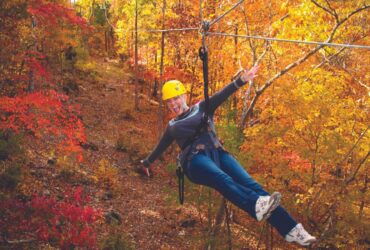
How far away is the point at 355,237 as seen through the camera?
917cm

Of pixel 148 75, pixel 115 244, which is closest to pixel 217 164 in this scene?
pixel 115 244

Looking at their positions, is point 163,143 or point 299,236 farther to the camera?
point 163,143

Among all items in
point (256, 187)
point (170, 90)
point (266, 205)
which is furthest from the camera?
point (170, 90)

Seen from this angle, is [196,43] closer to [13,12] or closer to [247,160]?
[247,160]

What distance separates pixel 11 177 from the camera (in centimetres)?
1035

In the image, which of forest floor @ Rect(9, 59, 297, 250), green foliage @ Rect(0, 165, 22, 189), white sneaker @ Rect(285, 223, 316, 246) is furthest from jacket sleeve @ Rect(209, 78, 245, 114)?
green foliage @ Rect(0, 165, 22, 189)

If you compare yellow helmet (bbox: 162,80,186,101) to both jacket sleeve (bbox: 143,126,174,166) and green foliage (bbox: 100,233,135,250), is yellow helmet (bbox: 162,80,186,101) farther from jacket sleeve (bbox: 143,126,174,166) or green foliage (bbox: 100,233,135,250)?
green foliage (bbox: 100,233,135,250)

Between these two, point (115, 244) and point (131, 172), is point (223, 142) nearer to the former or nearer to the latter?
point (115, 244)

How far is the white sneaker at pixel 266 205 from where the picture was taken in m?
3.32

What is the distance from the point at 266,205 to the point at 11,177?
30.3 feet

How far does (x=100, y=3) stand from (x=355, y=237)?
3464 cm

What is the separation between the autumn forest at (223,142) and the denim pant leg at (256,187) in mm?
1450

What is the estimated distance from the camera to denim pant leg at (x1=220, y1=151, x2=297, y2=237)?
3.53 m

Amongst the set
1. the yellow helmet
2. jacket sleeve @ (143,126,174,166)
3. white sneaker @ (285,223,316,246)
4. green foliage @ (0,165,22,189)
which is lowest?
green foliage @ (0,165,22,189)
